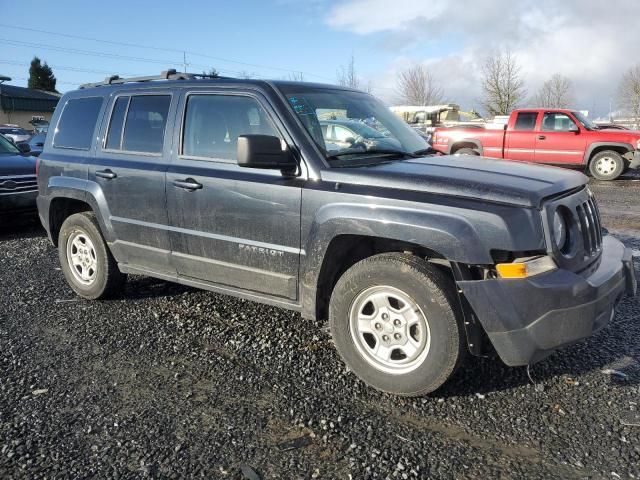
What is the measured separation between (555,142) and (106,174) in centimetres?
1258

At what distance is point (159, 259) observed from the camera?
4281 millimetres

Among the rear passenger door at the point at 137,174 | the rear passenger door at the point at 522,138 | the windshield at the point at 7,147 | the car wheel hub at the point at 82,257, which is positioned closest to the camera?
the rear passenger door at the point at 137,174

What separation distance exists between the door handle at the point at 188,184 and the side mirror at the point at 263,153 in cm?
68

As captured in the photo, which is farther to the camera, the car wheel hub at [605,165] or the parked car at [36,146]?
the car wheel hub at [605,165]

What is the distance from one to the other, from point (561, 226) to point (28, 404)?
10.6ft

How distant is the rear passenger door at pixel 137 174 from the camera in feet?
13.7

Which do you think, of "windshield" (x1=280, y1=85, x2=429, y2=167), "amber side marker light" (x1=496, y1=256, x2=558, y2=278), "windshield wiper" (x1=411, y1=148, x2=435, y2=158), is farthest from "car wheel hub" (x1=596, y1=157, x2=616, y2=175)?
"amber side marker light" (x1=496, y1=256, x2=558, y2=278)

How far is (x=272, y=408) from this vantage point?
120 inches

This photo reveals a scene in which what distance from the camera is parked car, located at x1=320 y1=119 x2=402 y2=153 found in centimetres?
367

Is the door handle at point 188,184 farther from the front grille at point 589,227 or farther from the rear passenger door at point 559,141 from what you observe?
the rear passenger door at point 559,141

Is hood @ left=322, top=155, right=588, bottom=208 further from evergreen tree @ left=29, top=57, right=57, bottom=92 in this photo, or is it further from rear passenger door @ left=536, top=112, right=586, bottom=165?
evergreen tree @ left=29, top=57, right=57, bottom=92

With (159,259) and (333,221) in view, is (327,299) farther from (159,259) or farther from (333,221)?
(159,259)

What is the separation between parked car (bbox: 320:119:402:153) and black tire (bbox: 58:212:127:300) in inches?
94.1

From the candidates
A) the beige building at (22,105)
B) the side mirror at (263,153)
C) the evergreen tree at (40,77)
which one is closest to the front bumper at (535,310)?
the side mirror at (263,153)
